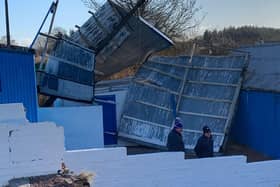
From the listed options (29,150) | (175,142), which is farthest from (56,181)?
(175,142)

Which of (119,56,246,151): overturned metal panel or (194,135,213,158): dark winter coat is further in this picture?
(119,56,246,151): overturned metal panel

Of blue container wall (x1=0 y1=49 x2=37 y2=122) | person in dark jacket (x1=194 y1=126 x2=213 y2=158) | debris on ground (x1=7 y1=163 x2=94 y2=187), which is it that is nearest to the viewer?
debris on ground (x1=7 y1=163 x2=94 y2=187)

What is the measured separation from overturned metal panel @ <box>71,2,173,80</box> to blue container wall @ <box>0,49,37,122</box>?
3.97m

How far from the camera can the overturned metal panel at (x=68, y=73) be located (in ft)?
47.7

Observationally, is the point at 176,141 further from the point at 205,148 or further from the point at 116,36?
the point at 116,36

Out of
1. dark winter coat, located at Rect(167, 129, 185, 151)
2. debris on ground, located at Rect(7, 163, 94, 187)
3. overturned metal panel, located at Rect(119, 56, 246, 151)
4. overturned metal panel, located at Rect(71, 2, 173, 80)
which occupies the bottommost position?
debris on ground, located at Rect(7, 163, 94, 187)

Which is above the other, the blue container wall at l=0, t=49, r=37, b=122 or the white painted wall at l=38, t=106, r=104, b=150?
the blue container wall at l=0, t=49, r=37, b=122

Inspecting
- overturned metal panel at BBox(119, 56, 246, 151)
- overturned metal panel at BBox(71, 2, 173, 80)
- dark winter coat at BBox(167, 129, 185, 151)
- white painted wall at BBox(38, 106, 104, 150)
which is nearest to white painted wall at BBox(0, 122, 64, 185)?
dark winter coat at BBox(167, 129, 185, 151)

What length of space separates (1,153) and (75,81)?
830cm

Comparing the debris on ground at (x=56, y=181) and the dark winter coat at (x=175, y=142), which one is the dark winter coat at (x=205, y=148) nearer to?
the dark winter coat at (x=175, y=142)

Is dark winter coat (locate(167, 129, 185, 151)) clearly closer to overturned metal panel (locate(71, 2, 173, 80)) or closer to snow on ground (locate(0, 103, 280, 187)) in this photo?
snow on ground (locate(0, 103, 280, 187))

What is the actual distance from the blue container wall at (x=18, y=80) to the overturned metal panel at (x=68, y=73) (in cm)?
156

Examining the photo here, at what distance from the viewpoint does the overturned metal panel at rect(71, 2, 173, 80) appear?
630 inches

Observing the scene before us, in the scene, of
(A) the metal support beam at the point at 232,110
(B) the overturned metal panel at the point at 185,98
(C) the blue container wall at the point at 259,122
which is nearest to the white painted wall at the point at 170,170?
(C) the blue container wall at the point at 259,122
